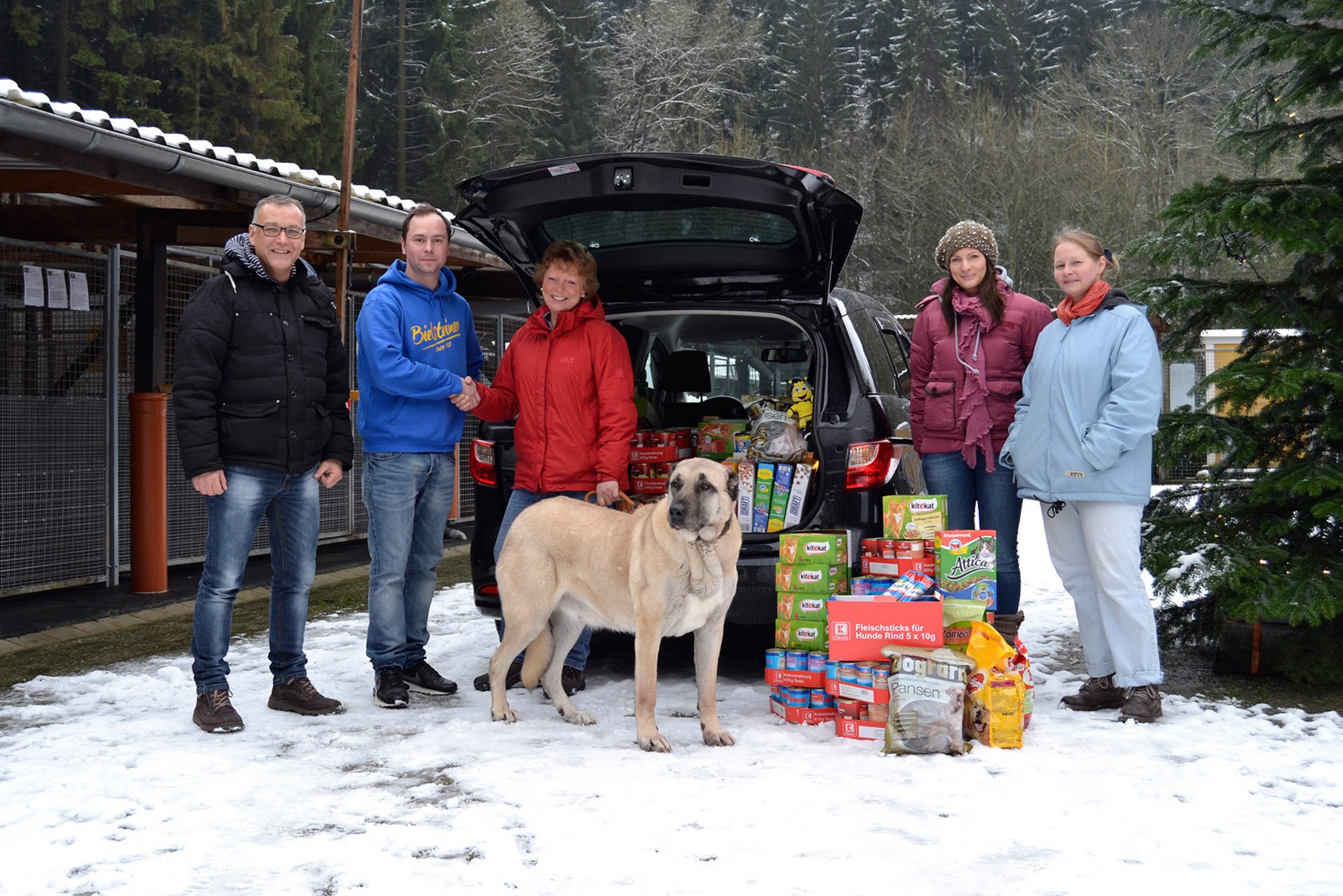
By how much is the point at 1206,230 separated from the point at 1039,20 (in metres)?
33.2

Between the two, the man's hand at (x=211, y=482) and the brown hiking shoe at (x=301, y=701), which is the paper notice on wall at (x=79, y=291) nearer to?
the man's hand at (x=211, y=482)

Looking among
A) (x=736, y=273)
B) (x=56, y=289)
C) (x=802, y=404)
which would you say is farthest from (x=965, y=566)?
(x=56, y=289)

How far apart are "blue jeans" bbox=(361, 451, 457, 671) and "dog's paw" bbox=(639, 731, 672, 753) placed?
4.37 ft

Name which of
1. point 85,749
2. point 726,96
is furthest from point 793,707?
point 726,96

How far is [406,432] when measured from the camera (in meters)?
4.62

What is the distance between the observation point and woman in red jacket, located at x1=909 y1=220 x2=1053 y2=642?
481cm

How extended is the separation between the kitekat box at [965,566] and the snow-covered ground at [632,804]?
596 millimetres

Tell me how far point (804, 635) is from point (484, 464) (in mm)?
1789

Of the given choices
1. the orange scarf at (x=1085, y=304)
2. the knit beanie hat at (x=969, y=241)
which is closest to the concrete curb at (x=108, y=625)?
the knit beanie hat at (x=969, y=241)

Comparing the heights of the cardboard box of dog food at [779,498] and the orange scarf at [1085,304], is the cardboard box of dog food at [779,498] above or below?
below

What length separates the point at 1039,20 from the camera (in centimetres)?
3422

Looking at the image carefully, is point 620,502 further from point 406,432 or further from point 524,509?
point 406,432

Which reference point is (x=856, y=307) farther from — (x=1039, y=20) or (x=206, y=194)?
(x=1039, y=20)

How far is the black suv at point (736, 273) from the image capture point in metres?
4.45
